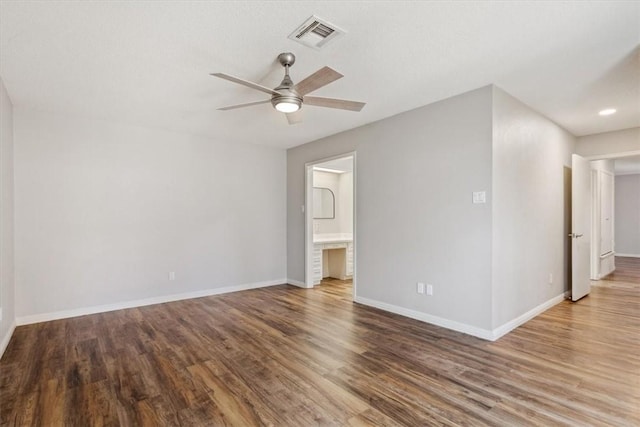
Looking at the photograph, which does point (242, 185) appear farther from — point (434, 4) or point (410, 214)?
point (434, 4)

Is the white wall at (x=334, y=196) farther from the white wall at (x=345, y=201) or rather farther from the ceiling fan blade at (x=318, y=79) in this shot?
the ceiling fan blade at (x=318, y=79)

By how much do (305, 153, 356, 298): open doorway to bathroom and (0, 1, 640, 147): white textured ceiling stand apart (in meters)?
2.33

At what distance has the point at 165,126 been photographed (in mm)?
4594

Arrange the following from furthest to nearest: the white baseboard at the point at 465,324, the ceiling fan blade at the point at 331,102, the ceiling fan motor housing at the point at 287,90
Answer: the white baseboard at the point at 465,324
the ceiling fan blade at the point at 331,102
the ceiling fan motor housing at the point at 287,90

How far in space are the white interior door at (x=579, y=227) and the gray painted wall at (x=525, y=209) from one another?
15cm

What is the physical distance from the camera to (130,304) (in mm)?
4461

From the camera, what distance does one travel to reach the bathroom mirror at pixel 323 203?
679 centimetres

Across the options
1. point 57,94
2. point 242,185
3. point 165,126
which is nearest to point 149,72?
point 57,94

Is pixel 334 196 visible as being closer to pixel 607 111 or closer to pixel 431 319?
pixel 431 319

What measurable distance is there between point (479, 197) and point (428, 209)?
1.97 ft

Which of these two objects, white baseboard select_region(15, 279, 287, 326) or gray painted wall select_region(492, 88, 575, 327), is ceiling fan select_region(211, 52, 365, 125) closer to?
gray painted wall select_region(492, 88, 575, 327)

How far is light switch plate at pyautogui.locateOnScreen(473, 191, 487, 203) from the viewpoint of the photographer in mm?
3253

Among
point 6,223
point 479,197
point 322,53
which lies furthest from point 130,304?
point 479,197

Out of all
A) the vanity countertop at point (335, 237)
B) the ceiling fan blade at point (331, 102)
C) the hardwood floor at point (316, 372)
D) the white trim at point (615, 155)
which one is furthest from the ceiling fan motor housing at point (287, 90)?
the white trim at point (615, 155)
